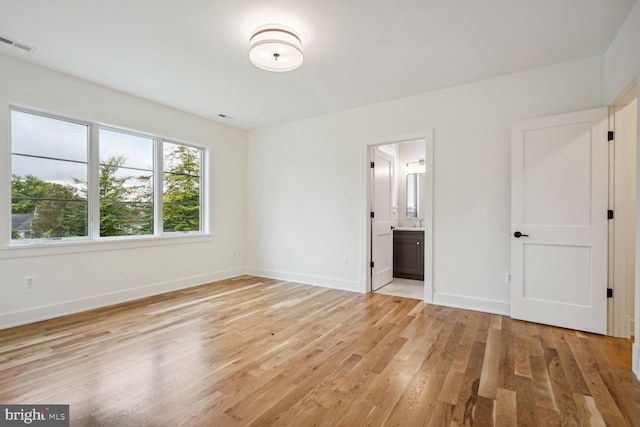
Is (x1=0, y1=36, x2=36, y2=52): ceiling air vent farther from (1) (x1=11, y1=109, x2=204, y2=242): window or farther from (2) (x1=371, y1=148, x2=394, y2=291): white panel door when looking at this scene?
(2) (x1=371, y1=148, x2=394, y2=291): white panel door

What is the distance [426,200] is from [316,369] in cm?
260

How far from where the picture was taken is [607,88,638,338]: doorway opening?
289cm

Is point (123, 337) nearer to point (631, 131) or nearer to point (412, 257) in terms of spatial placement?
point (412, 257)

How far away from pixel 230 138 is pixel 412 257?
3.97 m

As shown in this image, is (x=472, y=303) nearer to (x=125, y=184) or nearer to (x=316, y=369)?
(x=316, y=369)

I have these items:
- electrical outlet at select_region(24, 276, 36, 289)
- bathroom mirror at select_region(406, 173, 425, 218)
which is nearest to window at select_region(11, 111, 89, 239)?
electrical outlet at select_region(24, 276, 36, 289)

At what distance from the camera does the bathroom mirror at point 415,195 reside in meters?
6.10

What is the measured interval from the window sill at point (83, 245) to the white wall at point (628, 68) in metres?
5.20

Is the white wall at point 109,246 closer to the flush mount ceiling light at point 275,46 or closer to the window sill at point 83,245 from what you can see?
the window sill at point 83,245

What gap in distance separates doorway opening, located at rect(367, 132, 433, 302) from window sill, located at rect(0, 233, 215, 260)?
2.99 meters

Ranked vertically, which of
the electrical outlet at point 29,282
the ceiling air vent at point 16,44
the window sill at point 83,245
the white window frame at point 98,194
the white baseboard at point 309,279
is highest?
the ceiling air vent at point 16,44

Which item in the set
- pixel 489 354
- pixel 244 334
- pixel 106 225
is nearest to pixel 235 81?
pixel 106 225

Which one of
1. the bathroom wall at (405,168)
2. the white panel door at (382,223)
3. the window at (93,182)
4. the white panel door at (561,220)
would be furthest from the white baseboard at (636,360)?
the window at (93,182)

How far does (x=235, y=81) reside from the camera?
12.3 feet
